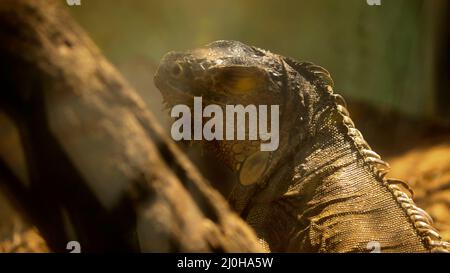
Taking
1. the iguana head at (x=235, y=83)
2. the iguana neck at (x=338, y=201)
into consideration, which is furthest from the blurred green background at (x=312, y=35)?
the iguana neck at (x=338, y=201)

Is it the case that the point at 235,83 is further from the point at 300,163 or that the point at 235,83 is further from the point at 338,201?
the point at 338,201

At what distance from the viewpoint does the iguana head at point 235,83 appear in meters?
1.78

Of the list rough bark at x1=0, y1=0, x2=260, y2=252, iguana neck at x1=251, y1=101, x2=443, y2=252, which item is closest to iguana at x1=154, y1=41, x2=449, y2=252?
iguana neck at x1=251, y1=101, x2=443, y2=252

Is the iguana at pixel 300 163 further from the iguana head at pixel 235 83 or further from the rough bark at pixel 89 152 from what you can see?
the rough bark at pixel 89 152

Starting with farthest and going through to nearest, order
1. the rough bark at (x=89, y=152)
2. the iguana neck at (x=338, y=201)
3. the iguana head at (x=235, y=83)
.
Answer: the iguana head at (x=235, y=83) < the iguana neck at (x=338, y=201) < the rough bark at (x=89, y=152)

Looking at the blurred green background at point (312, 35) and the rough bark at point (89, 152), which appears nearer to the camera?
the rough bark at point (89, 152)

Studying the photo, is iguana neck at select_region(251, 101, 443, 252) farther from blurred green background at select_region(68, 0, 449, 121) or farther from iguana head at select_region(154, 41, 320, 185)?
blurred green background at select_region(68, 0, 449, 121)

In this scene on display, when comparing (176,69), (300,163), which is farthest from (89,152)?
(300,163)

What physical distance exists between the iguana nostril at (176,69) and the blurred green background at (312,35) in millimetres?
74

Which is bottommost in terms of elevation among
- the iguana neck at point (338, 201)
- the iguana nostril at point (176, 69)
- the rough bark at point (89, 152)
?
the iguana neck at point (338, 201)

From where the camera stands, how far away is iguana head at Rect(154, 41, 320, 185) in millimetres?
1781
